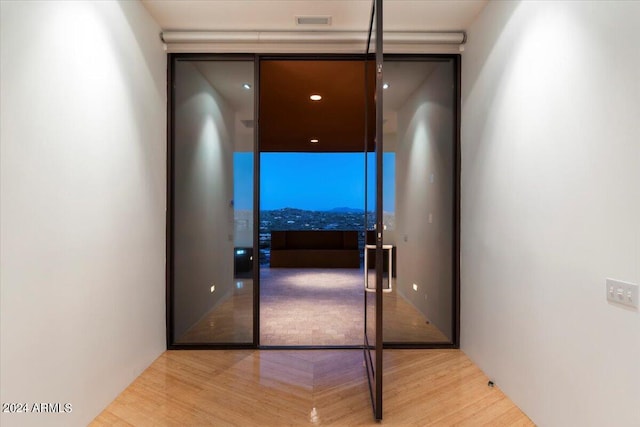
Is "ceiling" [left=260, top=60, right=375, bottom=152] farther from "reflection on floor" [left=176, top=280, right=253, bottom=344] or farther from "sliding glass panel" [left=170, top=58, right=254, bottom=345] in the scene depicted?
"reflection on floor" [left=176, top=280, right=253, bottom=344]

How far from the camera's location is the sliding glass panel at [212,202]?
11.7 feet

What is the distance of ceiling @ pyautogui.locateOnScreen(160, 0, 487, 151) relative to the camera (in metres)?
2.99

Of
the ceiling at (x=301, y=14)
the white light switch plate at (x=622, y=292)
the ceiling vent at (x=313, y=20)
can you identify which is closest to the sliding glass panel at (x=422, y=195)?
the ceiling at (x=301, y=14)

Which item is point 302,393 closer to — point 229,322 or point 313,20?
point 229,322

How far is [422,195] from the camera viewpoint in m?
3.91

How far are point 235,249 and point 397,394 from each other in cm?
201

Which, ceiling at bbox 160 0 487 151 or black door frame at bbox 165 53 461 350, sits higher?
ceiling at bbox 160 0 487 151

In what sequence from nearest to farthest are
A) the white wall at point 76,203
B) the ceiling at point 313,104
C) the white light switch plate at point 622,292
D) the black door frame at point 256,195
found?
the white light switch plate at point 622,292 → the white wall at point 76,203 → the black door frame at point 256,195 → the ceiling at point 313,104

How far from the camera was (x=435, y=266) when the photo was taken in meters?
3.79

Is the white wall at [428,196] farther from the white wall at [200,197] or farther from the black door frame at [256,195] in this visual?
the white wall at [200,197]

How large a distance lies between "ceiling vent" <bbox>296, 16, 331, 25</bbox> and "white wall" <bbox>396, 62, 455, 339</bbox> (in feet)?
4.12

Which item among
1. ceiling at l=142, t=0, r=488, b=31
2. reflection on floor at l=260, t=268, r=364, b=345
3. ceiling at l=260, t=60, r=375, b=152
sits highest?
ceiling at l=142, t=0, r=488, b=31

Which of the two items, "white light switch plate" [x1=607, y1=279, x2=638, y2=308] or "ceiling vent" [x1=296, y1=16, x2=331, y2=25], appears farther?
"ceiling vent" [x1=296, y1=16, x2=331, y2=25]

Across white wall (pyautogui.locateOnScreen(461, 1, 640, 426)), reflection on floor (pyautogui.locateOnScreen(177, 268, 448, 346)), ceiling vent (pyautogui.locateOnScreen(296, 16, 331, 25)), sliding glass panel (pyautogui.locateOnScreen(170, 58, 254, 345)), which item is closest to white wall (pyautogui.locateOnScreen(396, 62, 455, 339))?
reflection on floor (pyautogui.locateOnScreen(177, 268, 448, 346))
